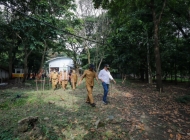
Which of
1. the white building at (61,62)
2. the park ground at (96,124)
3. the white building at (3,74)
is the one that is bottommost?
the park ground at (96,124)

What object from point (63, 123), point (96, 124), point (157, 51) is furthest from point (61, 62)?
point (96, 124)

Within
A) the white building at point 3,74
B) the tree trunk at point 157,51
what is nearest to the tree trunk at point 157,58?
the tree trunk at point 157,51

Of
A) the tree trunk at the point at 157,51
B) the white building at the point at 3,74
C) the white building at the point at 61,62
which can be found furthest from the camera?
the white building at the point at 61,62

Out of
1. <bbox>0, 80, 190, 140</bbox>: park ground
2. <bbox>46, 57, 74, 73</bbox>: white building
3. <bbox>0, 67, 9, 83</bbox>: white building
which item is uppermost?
<bbox>46, 57, 74, 73</bbox>: white building

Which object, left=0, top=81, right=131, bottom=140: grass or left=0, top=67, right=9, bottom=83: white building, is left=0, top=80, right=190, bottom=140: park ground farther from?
left=0, top=67, right=9, bottom=83: white building

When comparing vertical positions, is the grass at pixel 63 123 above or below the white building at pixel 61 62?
below

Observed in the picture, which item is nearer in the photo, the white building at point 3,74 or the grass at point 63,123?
the grass at point 63,123

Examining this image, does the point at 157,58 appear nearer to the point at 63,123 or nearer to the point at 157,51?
the point at 157,51

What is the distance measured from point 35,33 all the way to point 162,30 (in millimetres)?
13865

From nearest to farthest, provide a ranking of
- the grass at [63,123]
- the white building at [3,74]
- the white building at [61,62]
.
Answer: the grass at [63,123] < the white building at [3,74] < the white building at [61,62]

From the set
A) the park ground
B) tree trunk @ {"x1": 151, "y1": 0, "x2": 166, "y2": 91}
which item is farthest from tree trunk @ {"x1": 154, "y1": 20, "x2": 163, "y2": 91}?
the park ground

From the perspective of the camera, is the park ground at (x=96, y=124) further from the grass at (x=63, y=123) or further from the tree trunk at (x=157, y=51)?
the tree trunk at (x=157, y=51)

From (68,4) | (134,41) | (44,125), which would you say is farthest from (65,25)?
(44,125)

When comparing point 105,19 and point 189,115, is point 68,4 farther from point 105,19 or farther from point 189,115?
point 189,115
